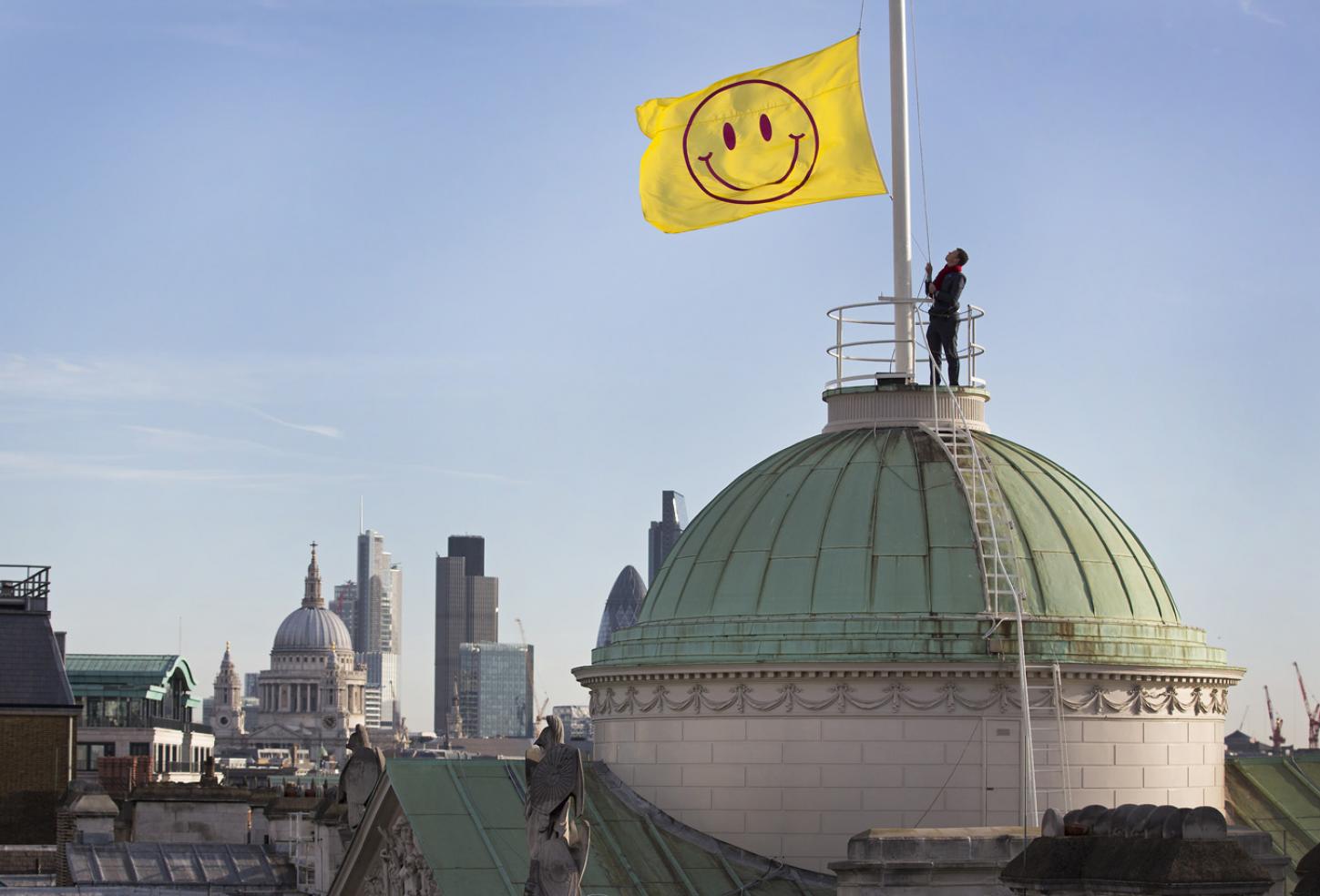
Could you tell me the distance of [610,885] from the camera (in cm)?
3538

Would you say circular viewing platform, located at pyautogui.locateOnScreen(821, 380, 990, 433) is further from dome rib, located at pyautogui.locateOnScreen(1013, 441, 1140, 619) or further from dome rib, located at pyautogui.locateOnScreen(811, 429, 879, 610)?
dome rib, located at pyautogui.locateOnScreen(1013, 441, 1140, 619)

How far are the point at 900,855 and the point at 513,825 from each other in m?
7.45

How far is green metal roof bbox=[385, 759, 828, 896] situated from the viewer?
34.5 metres

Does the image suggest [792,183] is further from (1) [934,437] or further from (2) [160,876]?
(2) [160,876]

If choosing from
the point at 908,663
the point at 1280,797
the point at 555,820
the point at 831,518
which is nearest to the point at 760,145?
the point at 831,518

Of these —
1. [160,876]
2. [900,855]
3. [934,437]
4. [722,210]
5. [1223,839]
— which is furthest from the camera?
[160,876]

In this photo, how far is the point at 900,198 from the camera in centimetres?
4106

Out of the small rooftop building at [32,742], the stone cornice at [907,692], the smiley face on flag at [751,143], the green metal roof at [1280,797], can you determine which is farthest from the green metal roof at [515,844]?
the small rooftop building at [32,742]

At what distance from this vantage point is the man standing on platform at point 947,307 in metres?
39.5

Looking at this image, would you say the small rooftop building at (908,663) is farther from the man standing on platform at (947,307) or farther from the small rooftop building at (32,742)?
the small rooftop building at (32,742)

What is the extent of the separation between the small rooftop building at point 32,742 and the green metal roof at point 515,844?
32.8 metres

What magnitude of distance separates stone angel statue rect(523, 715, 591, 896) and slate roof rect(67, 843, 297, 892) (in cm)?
3251

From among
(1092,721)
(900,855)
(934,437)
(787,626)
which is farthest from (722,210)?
(900,855)

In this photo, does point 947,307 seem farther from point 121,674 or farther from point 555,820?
point 121,674
